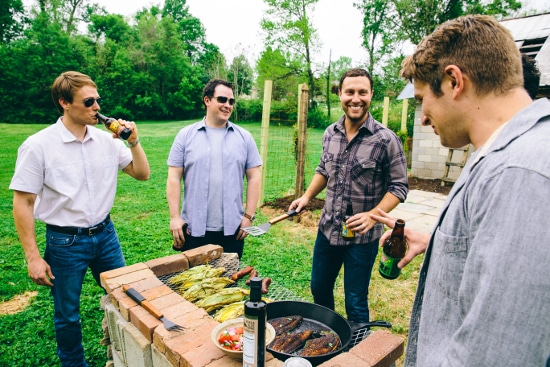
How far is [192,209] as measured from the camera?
3346 millimetres

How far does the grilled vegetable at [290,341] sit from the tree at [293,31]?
100 feet

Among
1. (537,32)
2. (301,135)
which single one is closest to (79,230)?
(301,135)

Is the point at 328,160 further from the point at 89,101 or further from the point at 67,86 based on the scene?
the point at 67,86

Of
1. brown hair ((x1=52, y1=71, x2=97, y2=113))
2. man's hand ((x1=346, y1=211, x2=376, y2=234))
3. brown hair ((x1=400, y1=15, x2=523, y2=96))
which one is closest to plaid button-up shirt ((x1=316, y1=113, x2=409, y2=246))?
man's hand ((x1=346, y1=211, x2=376, y2=234))

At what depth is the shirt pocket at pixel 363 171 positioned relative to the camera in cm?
285

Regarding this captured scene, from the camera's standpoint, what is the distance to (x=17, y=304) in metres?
4.05

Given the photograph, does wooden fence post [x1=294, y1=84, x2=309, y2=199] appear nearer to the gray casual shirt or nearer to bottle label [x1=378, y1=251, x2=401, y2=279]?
bottle label [x1=378, y1=251, x2=401, y2=279]

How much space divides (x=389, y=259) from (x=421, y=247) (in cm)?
57

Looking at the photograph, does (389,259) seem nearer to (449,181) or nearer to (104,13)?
(449,181)

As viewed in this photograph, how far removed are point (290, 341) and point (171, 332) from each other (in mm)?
719

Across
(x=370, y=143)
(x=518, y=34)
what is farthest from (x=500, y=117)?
(x=518, y=34)

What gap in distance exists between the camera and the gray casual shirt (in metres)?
0.77

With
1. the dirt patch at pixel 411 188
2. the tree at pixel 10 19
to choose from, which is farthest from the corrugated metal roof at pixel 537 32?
the tree at pixel 10 19

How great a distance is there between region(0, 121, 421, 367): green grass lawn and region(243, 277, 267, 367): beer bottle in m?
2.44
